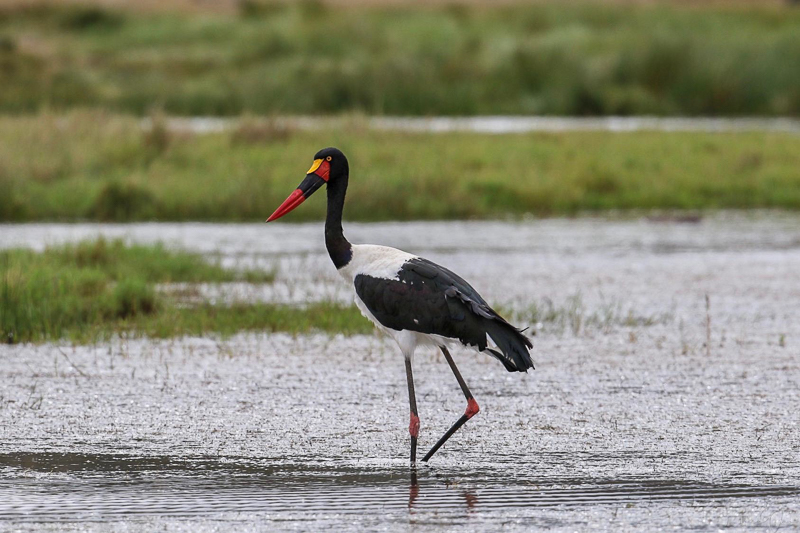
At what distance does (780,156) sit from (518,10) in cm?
2348

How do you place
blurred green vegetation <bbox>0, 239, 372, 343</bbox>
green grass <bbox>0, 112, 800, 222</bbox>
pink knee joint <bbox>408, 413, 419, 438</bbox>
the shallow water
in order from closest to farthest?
the shallow water
pink knee joint <bbox>408, 413, 419, 438</bbox>
blurred green vegetation <bbox>0, 239, 372, 343</bbox>
green grass <bbox>0, 112, 800, 222</bbox>

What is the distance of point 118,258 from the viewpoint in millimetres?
11938

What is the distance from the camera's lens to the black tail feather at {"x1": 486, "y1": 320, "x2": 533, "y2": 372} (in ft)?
20.1

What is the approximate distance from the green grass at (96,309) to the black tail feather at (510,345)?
11.8 feet

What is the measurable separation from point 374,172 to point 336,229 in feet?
36.6

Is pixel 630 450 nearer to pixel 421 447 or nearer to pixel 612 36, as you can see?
pixel 421 447

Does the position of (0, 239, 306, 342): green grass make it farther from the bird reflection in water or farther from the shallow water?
the bird reflection in water

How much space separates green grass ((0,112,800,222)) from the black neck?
9613mm

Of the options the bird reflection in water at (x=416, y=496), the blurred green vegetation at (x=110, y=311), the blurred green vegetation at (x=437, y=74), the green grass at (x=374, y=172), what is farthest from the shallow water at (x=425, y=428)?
the blurred green vegetation at (x=437, y=74)

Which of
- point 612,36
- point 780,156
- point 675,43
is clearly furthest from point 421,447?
point 612,36

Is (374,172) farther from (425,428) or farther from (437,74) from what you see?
(437,74)

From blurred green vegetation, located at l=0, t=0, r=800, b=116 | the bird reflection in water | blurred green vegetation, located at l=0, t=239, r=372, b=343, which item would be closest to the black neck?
the bird reflection in water

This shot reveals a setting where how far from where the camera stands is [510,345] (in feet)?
20.2

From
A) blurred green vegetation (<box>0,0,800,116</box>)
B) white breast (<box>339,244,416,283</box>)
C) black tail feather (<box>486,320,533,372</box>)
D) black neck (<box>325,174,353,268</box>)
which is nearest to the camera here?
black tail feather (<box>486,320,533,372</box>)
